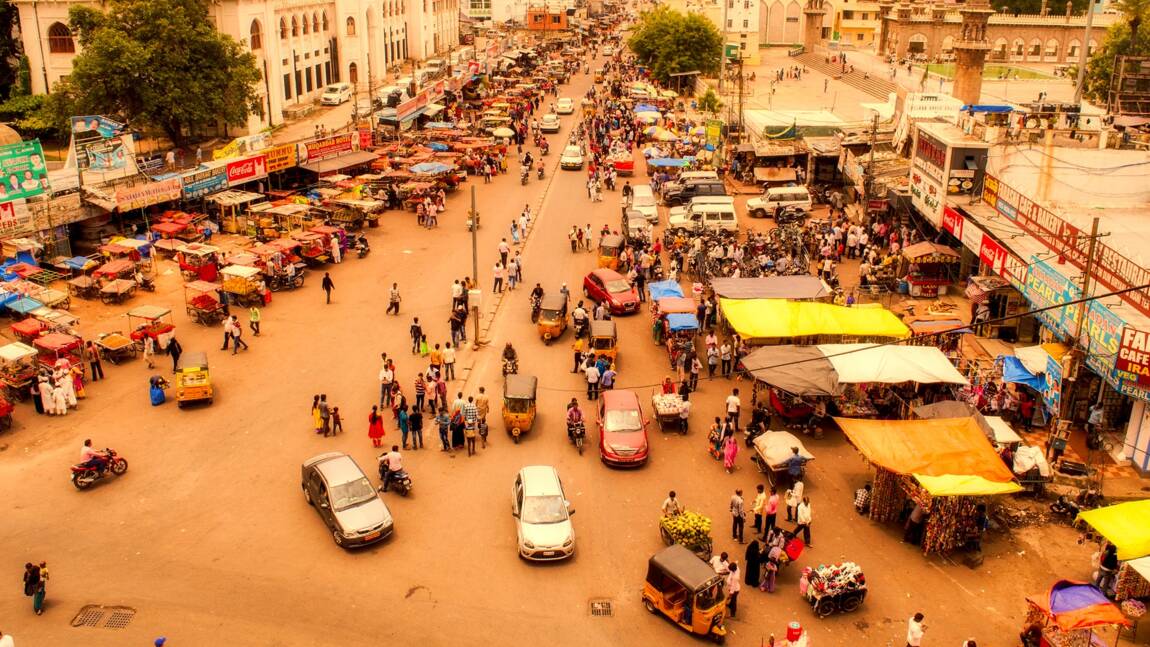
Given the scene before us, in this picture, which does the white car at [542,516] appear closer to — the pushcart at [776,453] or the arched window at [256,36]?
the pushcart at [776,453]

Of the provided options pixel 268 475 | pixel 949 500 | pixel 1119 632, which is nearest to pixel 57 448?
pixel 268 475

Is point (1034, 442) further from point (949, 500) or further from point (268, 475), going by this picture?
point (268, 475)

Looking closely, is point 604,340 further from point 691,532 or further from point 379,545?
point 379,545

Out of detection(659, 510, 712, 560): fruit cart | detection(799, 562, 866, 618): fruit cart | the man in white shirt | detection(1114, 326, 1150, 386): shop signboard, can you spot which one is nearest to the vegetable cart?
detection(659, 510, 712, 560): fruit cart

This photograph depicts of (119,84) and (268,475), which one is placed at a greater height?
(119,84)

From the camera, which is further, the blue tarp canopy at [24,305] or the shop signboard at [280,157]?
the shop signboard at [280,157]

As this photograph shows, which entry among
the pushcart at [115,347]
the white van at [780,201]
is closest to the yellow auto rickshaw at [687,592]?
the pushcart at [115,347]

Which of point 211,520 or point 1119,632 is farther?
point 211,520
